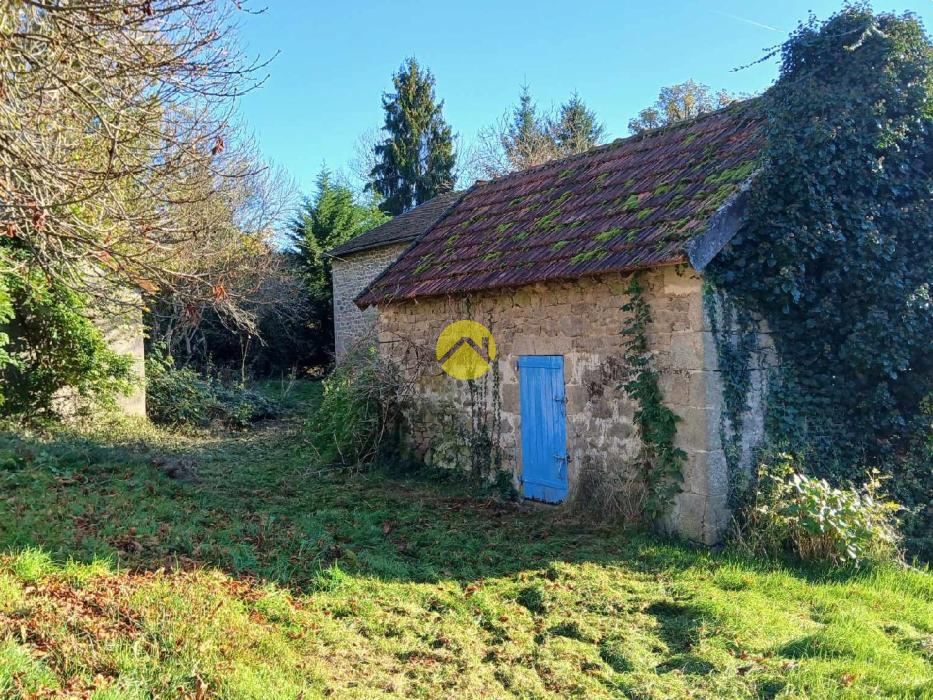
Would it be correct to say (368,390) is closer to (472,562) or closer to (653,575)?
(472,562)

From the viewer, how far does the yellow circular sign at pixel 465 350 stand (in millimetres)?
9500

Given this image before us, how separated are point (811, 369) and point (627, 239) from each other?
93.4 inches

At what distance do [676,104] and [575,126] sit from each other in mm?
6754

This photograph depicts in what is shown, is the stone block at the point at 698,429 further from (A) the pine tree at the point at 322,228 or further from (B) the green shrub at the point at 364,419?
(A) the pine tree at the point at 322,228

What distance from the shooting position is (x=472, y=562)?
6.35 m

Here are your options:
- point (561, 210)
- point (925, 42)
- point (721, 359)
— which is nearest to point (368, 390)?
point (561, 210)

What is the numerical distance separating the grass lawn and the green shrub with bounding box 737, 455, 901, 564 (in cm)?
25

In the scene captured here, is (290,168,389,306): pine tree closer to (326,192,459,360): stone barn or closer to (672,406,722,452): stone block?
(326,192,459,360): stone barn

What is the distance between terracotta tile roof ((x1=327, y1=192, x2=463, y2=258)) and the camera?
63.0ft

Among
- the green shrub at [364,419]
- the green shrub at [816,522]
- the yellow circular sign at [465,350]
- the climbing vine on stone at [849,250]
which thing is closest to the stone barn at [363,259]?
the green shrub at [364,419]

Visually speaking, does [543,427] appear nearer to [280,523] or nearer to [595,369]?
[595,369]

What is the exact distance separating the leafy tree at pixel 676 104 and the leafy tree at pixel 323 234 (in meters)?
12.7

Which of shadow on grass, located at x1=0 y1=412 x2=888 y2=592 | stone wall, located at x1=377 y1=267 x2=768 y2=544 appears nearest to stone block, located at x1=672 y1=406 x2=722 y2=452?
stone wall, located at x1=377 y1=267 x2=768 y2=544

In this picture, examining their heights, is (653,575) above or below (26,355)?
below
